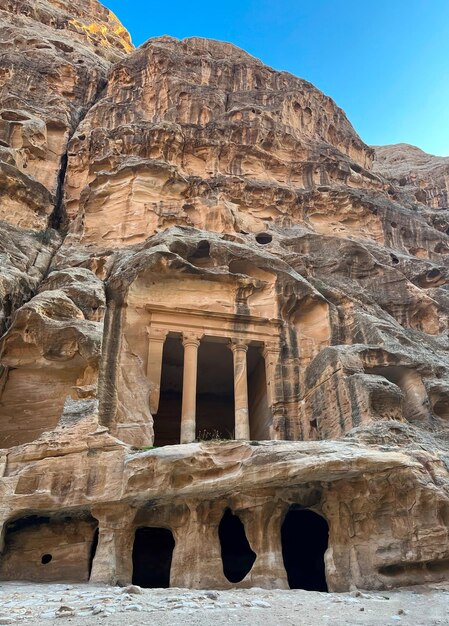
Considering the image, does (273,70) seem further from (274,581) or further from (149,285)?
(274,581)

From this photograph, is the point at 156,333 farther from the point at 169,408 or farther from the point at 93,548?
the point at 93,548

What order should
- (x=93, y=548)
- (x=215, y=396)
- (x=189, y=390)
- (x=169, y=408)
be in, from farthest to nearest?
1. (x=215, y=396)
2. (x=169, y=408)
3. (x=189, y=390)
4. (x=93, y=548)

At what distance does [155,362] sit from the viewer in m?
18.5

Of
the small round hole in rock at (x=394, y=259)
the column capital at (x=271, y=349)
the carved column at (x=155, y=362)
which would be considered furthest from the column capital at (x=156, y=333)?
the small round hole in rock at (x=394, y=259)

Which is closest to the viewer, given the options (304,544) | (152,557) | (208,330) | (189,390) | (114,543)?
(114,543)

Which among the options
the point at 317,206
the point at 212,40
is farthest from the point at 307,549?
the point at 212,40

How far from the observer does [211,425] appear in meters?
24.8

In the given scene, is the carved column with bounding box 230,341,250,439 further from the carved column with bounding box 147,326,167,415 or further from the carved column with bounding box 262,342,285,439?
the carved column with bounding box 147,326,167,415

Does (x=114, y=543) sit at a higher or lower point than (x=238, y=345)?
lower

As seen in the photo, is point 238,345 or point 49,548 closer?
point 49,548

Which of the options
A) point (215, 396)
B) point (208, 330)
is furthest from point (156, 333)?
point (215, 396)

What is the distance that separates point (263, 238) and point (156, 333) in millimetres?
9237

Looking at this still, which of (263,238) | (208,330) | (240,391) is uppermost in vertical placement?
(263,238)

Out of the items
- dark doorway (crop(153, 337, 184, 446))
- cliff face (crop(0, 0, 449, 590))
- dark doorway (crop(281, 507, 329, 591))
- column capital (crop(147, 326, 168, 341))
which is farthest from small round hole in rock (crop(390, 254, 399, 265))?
dark doorway (crop(281, 507, 329, 591))
